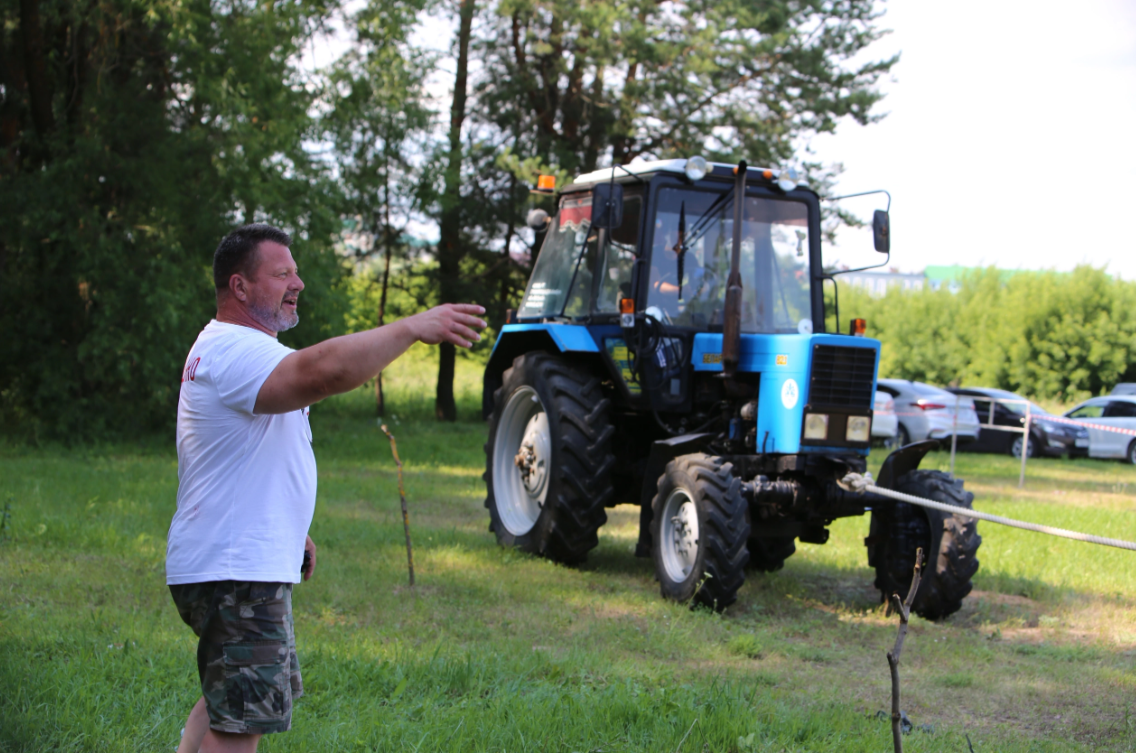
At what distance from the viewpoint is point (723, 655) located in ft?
16.8

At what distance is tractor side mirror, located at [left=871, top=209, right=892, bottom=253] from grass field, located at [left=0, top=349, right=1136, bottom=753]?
7.69 ft

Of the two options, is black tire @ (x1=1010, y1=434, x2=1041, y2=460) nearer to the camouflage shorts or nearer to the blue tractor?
the blue tractor

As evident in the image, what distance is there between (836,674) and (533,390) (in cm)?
331

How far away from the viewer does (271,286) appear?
105 inches

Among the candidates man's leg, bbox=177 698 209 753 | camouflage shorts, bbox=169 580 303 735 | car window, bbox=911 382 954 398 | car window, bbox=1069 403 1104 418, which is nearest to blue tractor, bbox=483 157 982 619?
man's leg, bbox=177 698 209 753

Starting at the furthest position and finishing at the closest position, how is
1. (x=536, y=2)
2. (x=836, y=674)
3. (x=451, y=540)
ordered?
(x=536, y=2) → (x=451, y=540) → (x=836, y=674)

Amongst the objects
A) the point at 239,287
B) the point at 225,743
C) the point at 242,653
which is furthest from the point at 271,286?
the point at 225,743

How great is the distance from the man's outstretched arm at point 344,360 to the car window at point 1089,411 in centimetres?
2174

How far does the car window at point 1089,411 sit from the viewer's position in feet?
69.6

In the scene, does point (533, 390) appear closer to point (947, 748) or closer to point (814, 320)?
point (814, 320)

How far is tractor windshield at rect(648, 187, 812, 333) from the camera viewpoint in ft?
22.5

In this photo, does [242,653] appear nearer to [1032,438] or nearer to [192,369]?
[192,369]

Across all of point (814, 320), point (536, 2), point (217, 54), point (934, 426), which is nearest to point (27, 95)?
point (217, 54)

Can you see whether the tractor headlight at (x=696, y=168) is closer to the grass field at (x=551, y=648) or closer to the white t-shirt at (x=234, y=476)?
the grass field at (x=551, y=648)
